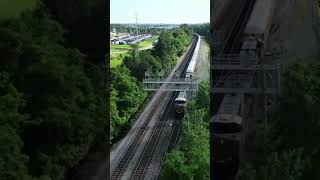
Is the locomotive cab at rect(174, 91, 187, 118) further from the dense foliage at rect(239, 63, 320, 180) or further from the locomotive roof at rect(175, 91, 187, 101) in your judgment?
the dense foliage at rect(239, 63, 320, 180)

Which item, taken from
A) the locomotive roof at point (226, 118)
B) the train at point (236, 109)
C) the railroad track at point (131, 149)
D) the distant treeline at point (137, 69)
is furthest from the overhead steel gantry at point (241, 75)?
the railroad track at point (131, 149)

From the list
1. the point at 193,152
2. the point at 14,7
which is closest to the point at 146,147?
the point at 193,152

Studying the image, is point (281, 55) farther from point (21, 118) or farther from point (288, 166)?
point (21, 118)

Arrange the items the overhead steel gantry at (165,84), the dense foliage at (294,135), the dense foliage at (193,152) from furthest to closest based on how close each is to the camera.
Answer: the overhead steel gantry at (165,84) → the dense foliage at (193,152) → the dense foliage at (294,135)

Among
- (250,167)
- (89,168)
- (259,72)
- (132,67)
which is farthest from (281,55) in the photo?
(89,168)

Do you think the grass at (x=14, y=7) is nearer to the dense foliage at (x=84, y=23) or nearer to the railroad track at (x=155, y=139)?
the dense foliage at (x=84, y=23)

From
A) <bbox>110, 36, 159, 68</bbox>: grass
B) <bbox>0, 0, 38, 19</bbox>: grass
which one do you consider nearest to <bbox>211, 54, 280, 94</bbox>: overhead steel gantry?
<bbox>110, 36, 159, 68</bbox>: grass
